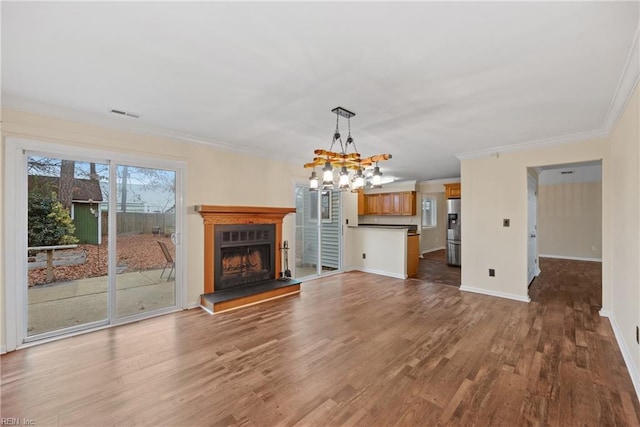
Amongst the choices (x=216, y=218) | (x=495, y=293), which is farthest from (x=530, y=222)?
(x=216, y=218)

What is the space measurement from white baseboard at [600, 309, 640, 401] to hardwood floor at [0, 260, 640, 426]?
5 centimetres

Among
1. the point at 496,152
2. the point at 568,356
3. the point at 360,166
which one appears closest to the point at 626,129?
the point at 496,152

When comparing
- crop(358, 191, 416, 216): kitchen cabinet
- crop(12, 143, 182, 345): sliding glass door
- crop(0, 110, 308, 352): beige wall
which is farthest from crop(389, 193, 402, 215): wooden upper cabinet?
crop(12, 143, 182, 345): sliding glass door

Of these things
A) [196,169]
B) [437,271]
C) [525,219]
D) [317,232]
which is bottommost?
[437,271]

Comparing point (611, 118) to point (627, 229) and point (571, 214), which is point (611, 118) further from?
point (571, 214)

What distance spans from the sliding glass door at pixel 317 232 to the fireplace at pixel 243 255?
869mm

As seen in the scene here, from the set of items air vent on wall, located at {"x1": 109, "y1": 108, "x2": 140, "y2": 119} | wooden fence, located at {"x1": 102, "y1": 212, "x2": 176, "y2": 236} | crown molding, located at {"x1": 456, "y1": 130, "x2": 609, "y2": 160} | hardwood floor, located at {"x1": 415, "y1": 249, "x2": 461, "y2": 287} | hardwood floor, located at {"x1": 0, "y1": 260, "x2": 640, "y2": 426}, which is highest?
air vent on wall, located at {"x1": 109, "y1": 108, "x2": 140, "y2": 119}

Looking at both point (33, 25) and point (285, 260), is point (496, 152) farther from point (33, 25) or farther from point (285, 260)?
point (33, 25)

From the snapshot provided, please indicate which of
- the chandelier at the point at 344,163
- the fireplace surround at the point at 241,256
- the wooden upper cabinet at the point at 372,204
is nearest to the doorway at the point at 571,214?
the wooden upper cabinet at the point at 372,204

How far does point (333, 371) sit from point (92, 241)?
10.4ft

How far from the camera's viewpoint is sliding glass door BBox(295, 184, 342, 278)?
18.9 feet

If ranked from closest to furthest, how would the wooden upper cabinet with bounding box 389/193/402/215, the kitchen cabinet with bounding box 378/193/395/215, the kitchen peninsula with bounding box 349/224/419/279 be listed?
the kitchen peninsula with bounding box 349/224/419/279, the wooden upper cabinet with bounding box 389/193/402/215, the kitchen cabinet with bounding box 378/193/395/215

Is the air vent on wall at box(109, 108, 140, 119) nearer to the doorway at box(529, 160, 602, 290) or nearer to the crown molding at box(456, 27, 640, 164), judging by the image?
the crown molding at box(456, 27, 640, 164)

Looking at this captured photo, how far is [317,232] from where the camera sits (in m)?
6.04
